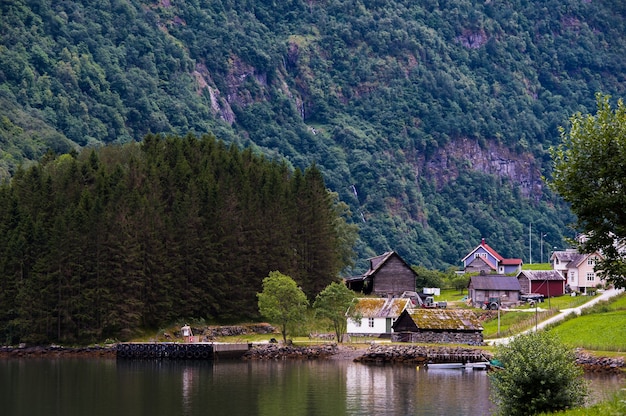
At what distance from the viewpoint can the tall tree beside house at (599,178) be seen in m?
60.2

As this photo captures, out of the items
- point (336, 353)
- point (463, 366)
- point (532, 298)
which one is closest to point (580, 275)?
point (532, 298)

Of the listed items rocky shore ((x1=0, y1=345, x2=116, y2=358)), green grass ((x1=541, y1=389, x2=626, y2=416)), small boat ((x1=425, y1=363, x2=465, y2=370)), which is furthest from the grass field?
green grass ((x1=541, y1=389, x2=626, y2=416))

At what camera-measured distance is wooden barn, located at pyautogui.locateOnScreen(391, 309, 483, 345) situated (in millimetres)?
115312

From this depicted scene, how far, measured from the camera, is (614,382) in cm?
8612

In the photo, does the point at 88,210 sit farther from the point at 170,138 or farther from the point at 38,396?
the point at 38,396

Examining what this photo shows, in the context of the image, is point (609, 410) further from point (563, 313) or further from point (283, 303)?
point (563, 313)

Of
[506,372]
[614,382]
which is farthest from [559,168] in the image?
[614,382]

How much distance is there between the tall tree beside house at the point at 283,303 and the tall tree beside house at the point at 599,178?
60.1 metres

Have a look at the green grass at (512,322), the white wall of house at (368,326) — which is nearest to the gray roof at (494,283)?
the green grass at (512,322)

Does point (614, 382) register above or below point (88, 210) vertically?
below

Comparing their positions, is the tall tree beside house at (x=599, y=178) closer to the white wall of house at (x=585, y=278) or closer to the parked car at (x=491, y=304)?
the parked car at (x=491, y=304)

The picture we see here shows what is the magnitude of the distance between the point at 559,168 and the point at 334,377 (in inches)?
1514

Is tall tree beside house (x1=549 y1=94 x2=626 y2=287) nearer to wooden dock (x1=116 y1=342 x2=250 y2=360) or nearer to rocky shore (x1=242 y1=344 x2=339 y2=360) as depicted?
rocky shore (x1=242 y1=344 x2=339 y2=360)

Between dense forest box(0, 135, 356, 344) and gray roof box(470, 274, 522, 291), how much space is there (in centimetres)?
2091
